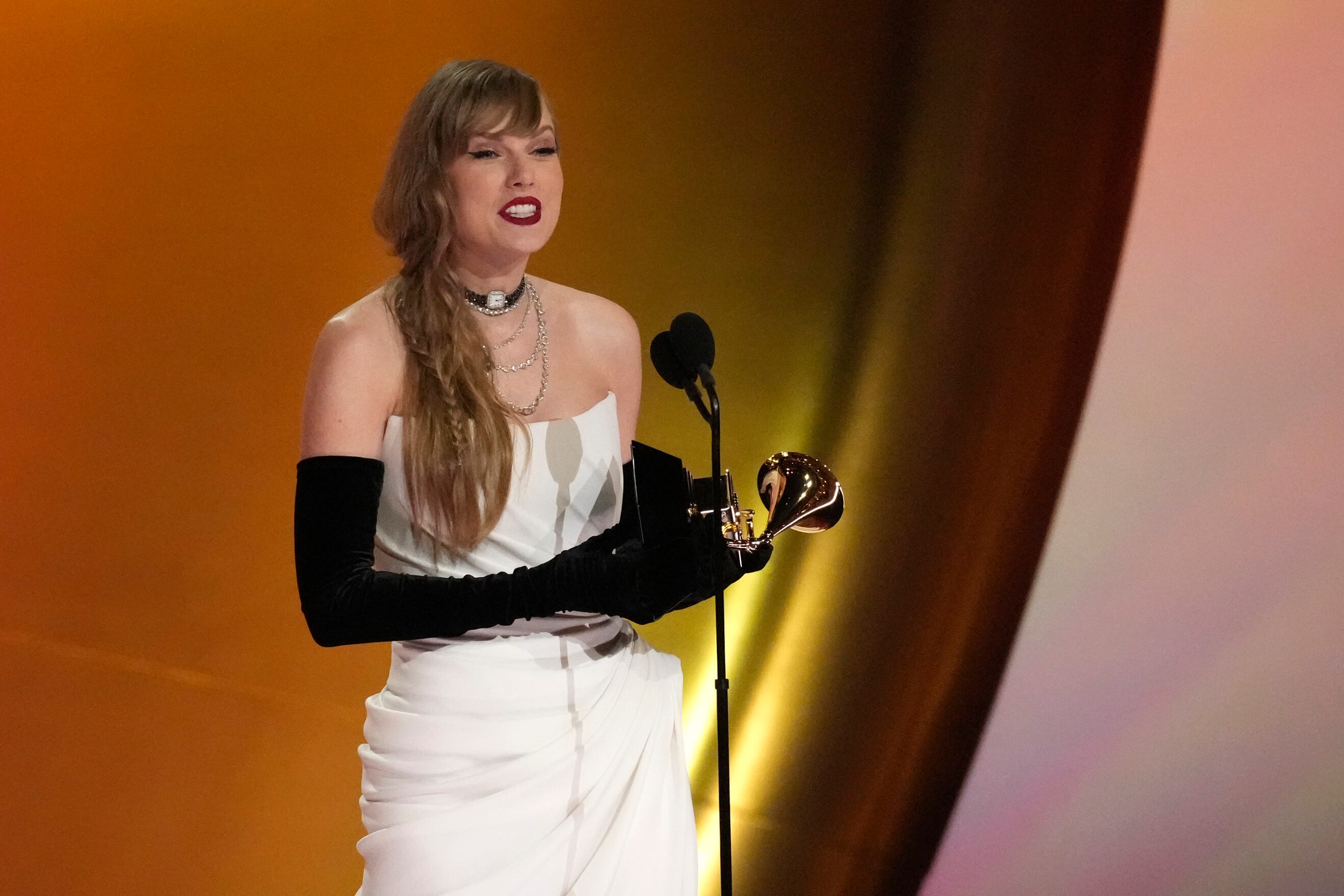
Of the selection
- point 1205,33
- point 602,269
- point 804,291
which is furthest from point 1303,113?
point 602,269

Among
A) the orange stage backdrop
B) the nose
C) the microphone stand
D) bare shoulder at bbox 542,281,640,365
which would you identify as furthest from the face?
the orange stage backdrop

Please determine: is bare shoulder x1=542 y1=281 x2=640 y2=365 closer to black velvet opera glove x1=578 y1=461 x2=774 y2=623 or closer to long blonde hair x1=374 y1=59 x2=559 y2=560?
long blonde hair x1=374 y1=59 x2=559 y2=560

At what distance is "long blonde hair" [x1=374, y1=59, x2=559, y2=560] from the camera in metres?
1.63

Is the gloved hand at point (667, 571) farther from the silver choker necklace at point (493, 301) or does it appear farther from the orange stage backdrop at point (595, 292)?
the orange stage backdrop at point (595, 292)

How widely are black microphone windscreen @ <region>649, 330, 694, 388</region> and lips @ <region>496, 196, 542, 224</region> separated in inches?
13.3

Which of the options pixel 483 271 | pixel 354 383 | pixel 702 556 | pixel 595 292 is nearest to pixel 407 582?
pixel 354 383

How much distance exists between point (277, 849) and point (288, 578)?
65 cm

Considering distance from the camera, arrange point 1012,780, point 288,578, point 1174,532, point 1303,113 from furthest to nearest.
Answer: point 288,578 → point 1012,780 → point 1174,532 → point 1303,113

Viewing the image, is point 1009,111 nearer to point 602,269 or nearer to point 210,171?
point 602,269

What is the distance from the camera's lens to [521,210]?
1726 mm

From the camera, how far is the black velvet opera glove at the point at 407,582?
151 centimetres

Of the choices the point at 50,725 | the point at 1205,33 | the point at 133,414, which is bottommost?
the point at 50,725

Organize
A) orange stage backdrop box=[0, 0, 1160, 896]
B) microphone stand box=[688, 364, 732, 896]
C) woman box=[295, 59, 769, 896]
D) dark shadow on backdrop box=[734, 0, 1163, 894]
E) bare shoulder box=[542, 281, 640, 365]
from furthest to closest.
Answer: orange stage backdrop box=[0, 0, 1160, 896]
dark shadow on backdrop box=[734, 0, 1163, 894]
bare shoulder box=[542, 281, 640, 365]
woman box=[295, 59, 769, 896]
microphone stand box=[688, 364, 732, 896]

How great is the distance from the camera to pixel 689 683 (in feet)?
9.25
